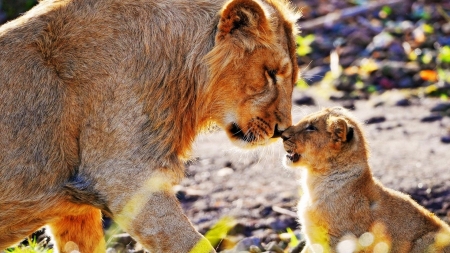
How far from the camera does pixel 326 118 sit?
5742 mm

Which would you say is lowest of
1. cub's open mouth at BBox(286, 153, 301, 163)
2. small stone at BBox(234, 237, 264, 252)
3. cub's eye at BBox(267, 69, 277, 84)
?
small stone at BBox(234, 237, 264, 252)

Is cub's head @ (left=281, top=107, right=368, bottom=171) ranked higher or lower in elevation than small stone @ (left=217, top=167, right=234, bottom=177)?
higher

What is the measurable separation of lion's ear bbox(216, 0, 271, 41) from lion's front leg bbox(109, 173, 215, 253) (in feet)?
3.46

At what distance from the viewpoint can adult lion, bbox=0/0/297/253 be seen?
202 inches

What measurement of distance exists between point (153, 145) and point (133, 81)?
42 cm

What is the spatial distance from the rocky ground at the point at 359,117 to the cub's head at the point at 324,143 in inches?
16.4

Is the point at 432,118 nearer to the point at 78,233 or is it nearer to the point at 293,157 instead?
the point at 293,157

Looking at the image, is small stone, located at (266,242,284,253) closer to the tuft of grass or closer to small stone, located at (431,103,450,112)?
the tuft of grass

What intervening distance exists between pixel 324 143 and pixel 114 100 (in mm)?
1401

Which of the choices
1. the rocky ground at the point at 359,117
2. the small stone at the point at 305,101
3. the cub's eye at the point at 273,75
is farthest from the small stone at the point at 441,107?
the cub's eye at the point at 273,75

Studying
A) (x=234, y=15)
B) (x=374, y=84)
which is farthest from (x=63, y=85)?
(x=374, y=84)

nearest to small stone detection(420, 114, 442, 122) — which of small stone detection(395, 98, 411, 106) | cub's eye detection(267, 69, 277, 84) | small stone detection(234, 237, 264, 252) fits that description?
small stone detection(395, 98, 411, 106)

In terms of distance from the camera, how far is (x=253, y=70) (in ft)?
18.2

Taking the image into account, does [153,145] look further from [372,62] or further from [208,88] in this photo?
[372,62]
